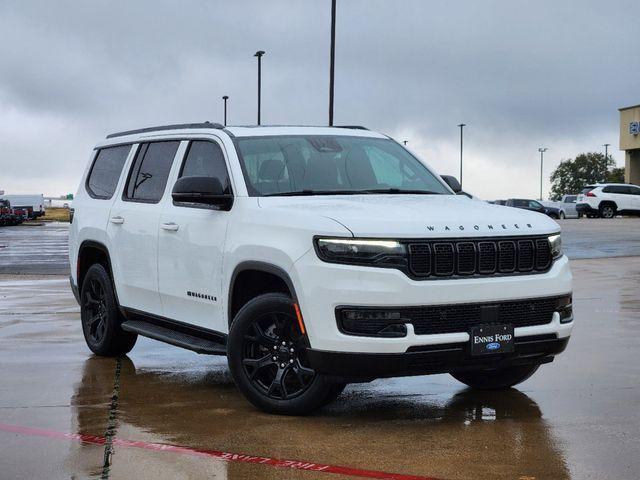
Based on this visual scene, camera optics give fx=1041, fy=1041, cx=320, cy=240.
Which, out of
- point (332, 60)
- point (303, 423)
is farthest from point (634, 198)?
point (303, 423)

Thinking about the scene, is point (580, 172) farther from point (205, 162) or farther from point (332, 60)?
point (205, 162)

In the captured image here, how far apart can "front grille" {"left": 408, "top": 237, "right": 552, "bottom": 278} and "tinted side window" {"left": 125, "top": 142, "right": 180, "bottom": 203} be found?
9.47 ft

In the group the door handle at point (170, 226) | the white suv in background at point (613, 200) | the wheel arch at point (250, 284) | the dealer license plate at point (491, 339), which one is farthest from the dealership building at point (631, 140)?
the dealer license plate at point (491, 339)

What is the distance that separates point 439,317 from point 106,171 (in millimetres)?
4534

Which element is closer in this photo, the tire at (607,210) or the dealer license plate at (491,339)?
the dealer license plate at (491,339)

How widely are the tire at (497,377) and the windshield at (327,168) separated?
54.8 inches

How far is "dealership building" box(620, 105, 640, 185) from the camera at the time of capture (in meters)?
71.7

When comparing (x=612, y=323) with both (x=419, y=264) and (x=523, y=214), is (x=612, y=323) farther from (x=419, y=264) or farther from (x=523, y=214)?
(x=419, y=264)

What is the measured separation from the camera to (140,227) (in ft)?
27.6

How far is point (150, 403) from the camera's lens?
23.9ft

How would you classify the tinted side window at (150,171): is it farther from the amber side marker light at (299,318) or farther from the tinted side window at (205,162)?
the amber side marker light at (299,318)

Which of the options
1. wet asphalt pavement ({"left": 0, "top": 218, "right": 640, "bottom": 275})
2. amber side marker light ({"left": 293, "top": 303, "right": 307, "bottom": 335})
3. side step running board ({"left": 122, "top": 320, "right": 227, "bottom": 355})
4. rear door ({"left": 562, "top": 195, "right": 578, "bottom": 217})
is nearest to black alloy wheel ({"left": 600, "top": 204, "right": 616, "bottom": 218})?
rear door ({"left": 562, "top": 195, "right": 578, "bottom": 217})

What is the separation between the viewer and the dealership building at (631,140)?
71.7m

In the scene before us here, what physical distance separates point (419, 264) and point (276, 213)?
3.47 ft
